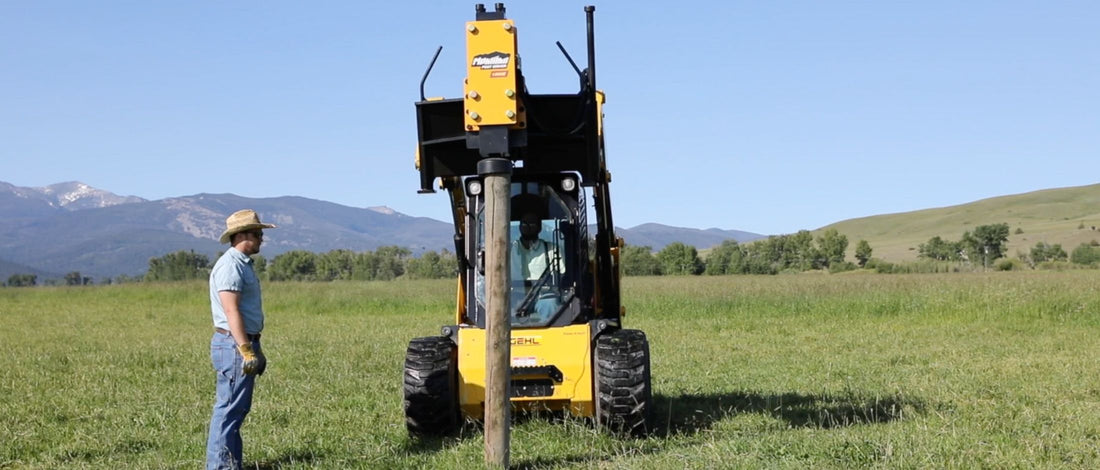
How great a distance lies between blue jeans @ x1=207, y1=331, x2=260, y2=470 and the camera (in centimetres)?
793

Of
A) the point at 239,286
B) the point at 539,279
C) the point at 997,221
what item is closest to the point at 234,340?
the point at 239,286

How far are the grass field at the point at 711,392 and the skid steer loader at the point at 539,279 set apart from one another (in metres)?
0.32

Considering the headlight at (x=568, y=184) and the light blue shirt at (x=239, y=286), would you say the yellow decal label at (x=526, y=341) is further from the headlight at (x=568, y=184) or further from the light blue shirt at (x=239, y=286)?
the light blue shirt at (x=239, y=286)

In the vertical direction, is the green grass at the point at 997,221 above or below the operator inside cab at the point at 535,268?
above

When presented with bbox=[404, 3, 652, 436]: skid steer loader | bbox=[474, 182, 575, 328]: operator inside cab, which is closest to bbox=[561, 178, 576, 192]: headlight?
bbox=[404, 3, 652, 436]: skid steer loader

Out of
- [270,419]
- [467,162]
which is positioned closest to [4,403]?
[270,419]

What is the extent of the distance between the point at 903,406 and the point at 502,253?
16.3 feet

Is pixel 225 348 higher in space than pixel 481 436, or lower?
higher

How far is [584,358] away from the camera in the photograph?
923 cm

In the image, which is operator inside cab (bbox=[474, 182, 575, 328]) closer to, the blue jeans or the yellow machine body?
the yellow machine body

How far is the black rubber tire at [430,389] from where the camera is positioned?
365 inches

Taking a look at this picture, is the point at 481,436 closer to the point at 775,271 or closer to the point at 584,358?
the point at 584,358

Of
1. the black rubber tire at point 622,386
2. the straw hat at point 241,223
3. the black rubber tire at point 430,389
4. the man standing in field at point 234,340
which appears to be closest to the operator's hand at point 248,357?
the man standing in field at point 234,340

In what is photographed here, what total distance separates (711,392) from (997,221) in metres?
126
